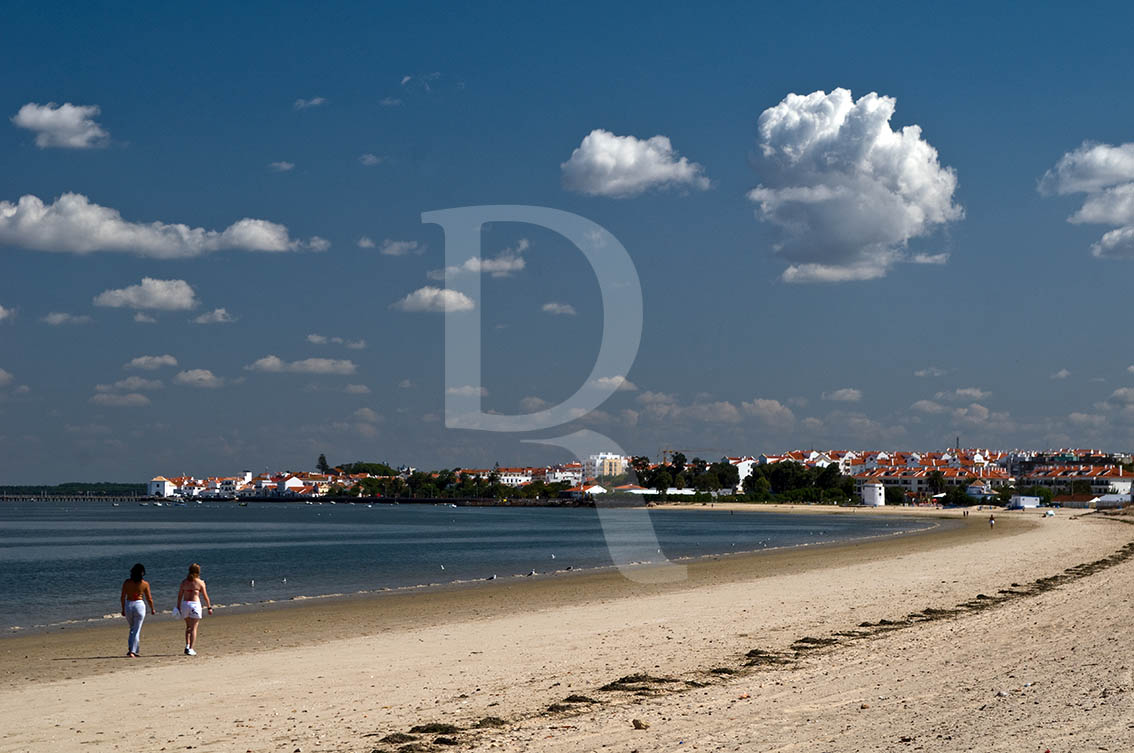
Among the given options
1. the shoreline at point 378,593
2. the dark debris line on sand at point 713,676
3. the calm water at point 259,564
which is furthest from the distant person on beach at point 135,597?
the calm water at point 259,564

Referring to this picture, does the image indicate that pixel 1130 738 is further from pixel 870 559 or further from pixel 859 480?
pixel 859 480

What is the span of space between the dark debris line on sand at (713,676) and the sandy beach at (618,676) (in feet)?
0.16

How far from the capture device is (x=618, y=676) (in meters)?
13.6

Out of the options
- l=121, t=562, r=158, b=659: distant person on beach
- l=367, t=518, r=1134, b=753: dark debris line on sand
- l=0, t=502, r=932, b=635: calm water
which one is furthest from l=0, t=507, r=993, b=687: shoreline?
l=367, t=518, r=1134, b=753: dark debris line on sand

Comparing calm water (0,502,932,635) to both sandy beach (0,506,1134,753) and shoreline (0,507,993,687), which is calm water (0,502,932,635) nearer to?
shoreline (0,507,993,687)

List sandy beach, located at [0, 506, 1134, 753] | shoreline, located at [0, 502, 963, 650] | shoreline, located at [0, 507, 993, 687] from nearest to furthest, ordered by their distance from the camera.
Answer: sandy beach, located at [0, 506, 1134, 753]
shoreline, located at [0, 507, 993, 687]
shoreline, located at [0, 502, 963, 650]

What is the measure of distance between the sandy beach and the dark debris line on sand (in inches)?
1.9

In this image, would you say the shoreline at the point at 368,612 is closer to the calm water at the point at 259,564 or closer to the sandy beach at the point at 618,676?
the sandy beach at the point at 618,676

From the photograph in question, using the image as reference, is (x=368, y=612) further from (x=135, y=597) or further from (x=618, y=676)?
(x=618, y=676)

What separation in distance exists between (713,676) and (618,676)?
122cm

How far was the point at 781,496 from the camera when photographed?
17925 centimetres

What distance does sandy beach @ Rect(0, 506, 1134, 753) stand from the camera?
9.94 metres

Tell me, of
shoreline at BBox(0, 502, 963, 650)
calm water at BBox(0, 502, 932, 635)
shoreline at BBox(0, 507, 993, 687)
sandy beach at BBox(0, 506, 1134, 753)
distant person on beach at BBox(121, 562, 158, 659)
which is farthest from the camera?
calm water at BBox(0, 502, 932, 635)

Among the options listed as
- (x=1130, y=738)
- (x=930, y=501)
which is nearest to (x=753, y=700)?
(x=1130, y=738)
